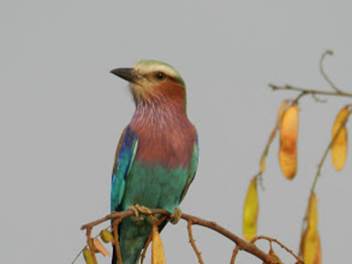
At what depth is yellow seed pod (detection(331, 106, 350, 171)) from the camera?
8.52ft

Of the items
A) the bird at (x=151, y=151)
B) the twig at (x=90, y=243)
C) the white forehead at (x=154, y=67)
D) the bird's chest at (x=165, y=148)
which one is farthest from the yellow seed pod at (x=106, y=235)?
the white forehead at (x=154, y=67)

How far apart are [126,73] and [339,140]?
4.13 meters

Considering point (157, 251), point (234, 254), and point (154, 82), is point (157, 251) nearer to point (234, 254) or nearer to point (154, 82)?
point (234, 254)

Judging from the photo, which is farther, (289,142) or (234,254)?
(234,254)

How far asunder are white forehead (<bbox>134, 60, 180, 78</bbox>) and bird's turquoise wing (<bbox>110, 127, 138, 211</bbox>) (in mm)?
521

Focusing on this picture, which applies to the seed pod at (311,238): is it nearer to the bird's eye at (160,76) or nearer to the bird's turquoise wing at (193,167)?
the bird's turquoise wing at (193,167)

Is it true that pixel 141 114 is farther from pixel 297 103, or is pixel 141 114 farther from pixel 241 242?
pixel 297 103

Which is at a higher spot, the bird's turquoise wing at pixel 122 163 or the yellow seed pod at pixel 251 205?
the yellow seed pod at pixel 251 205

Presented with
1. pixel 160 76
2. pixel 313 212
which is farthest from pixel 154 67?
pixel 313 212

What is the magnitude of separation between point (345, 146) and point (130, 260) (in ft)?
14.4

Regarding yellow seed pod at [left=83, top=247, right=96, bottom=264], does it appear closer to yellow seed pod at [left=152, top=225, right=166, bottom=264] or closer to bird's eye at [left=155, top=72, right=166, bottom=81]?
yellow seed pod at [left=152, top=225, right=166, bottom=264]

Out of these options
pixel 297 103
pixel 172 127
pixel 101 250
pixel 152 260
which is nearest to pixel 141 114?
pixel 172 127

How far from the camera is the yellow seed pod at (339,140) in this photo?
2598 mm

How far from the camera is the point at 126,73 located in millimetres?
6676
